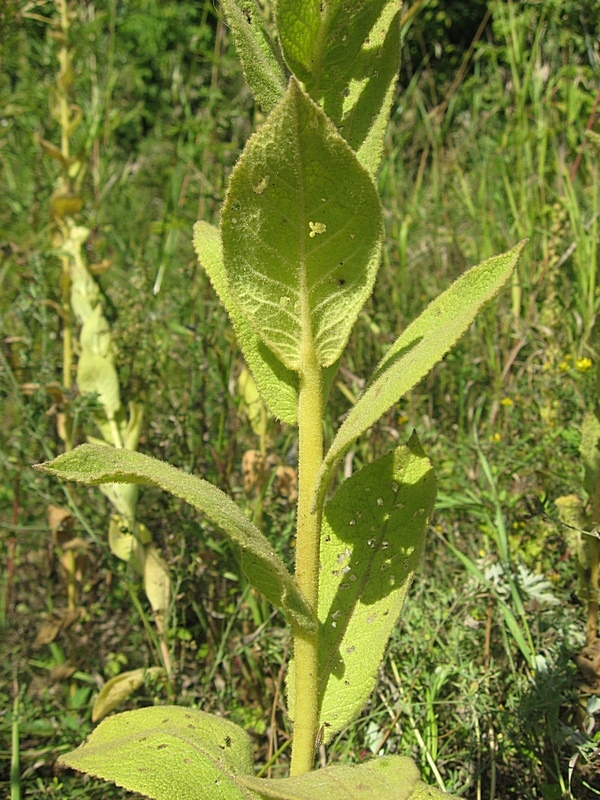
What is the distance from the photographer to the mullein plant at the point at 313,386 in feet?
3.22

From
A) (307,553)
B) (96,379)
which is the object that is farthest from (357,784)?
(96,379)

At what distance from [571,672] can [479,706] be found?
20cm

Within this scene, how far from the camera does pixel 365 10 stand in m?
1.12

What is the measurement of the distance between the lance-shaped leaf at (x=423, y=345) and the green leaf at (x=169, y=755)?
434 mm

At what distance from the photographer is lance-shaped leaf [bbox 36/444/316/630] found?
99 centimetres

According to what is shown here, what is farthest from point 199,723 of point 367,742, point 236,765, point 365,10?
point 365,10

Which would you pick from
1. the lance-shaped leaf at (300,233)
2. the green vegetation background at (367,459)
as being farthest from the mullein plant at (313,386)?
the green vegetation background at (367,459)

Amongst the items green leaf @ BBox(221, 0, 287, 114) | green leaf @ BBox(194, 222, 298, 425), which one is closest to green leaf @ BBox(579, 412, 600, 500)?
green leaf @ BBox(194, 222, 298, 425)

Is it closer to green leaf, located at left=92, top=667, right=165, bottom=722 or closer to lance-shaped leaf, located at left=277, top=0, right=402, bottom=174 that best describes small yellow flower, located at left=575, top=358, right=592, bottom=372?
lance-shaped leaf, located at left=277, top=0, right=402, bottom=174

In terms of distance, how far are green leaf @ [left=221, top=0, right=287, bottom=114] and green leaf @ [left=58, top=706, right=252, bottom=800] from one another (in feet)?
3.19

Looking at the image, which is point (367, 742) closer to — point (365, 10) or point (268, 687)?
point (268, 687)

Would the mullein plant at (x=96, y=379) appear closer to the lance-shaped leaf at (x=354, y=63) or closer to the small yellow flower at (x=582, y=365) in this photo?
the lance-shaped leaf at (x=354, y=63)

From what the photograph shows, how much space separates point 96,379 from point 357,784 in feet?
4.68

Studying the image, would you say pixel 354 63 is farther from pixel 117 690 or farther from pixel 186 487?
pixel 117 690
